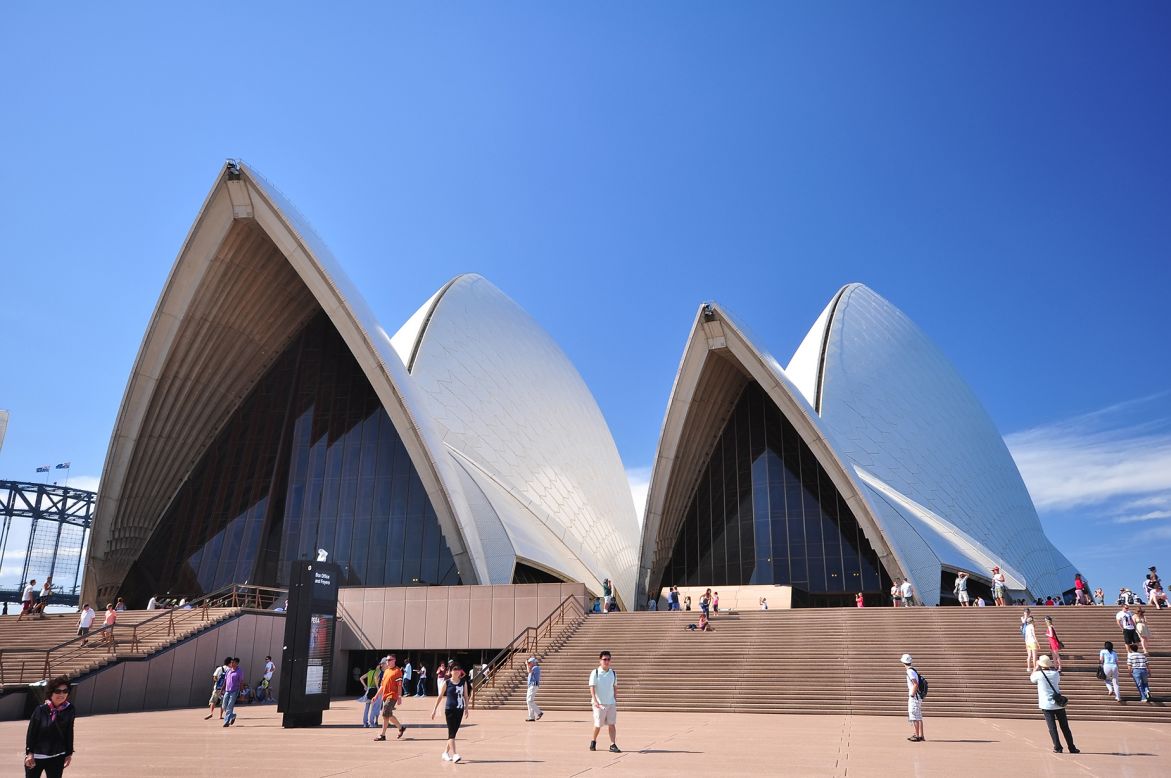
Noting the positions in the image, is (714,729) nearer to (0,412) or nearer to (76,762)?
(76,762)

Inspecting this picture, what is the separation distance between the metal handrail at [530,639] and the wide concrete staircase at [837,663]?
43cm

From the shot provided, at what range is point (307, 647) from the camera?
43.8 feet

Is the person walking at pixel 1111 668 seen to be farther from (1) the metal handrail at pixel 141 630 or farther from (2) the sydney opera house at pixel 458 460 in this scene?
(1) the metal handrail at pixel 141 630

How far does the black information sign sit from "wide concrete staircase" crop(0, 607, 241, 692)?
5.71 m

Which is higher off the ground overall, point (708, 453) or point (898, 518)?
point (708, 453)

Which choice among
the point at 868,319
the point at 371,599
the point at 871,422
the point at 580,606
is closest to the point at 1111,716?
the point at 580,606

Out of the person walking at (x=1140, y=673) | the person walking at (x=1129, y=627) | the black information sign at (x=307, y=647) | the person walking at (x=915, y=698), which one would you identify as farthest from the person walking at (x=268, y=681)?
the person walking at (x=1129, y=627)

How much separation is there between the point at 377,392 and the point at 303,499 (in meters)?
5.40

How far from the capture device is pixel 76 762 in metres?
9.04

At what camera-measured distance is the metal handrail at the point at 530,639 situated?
19.0 meters

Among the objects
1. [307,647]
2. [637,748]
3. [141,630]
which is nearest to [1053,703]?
[637,748]

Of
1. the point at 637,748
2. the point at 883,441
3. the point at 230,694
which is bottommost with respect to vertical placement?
the point at 637,748

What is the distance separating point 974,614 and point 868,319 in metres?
19.6

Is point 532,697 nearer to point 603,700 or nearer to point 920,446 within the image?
point 603,700
